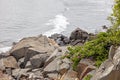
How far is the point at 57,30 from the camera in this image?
36.2m

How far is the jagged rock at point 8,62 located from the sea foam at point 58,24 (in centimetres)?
1424

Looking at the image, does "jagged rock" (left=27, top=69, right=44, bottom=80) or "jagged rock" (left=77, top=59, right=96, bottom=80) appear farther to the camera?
"jagged rock" (left=27, top=69, right=44, bottom=80)

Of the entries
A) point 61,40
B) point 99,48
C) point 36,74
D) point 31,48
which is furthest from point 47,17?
point 99,48

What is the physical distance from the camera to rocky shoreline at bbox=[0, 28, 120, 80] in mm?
11509

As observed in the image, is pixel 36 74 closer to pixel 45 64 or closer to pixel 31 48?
pixel 45 64

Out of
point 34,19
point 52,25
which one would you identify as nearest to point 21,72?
point 52,25

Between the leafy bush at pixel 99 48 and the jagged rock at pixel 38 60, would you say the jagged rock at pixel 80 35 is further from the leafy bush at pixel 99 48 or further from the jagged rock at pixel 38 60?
the leafy bush at pixel 99 48

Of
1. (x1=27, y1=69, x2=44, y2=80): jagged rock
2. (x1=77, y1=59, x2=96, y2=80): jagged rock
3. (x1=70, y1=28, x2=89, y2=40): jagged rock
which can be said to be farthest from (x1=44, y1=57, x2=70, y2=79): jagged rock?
(x1=70, y1=28, x2=89, y2=40): jagged rock

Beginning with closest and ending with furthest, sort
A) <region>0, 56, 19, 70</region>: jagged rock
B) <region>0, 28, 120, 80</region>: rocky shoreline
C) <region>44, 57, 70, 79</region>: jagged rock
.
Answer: <region>0, 28, 120, 80</region>: rocky shoreline < <region>44, 57, 70, 79</region>: jagged rock < <region>0, 56, 19, 70</region>: jagged rock

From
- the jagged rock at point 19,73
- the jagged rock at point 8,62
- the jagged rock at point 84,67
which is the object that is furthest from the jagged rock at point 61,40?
the jagged rock at point 84,67

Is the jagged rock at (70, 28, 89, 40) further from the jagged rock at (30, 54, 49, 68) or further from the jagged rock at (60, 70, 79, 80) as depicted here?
the jagged rock at (60, 70, 79, 80)

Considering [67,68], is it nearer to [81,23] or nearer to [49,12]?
[81,23]

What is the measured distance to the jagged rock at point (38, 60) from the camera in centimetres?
1864

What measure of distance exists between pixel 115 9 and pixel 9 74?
26.5 ft
